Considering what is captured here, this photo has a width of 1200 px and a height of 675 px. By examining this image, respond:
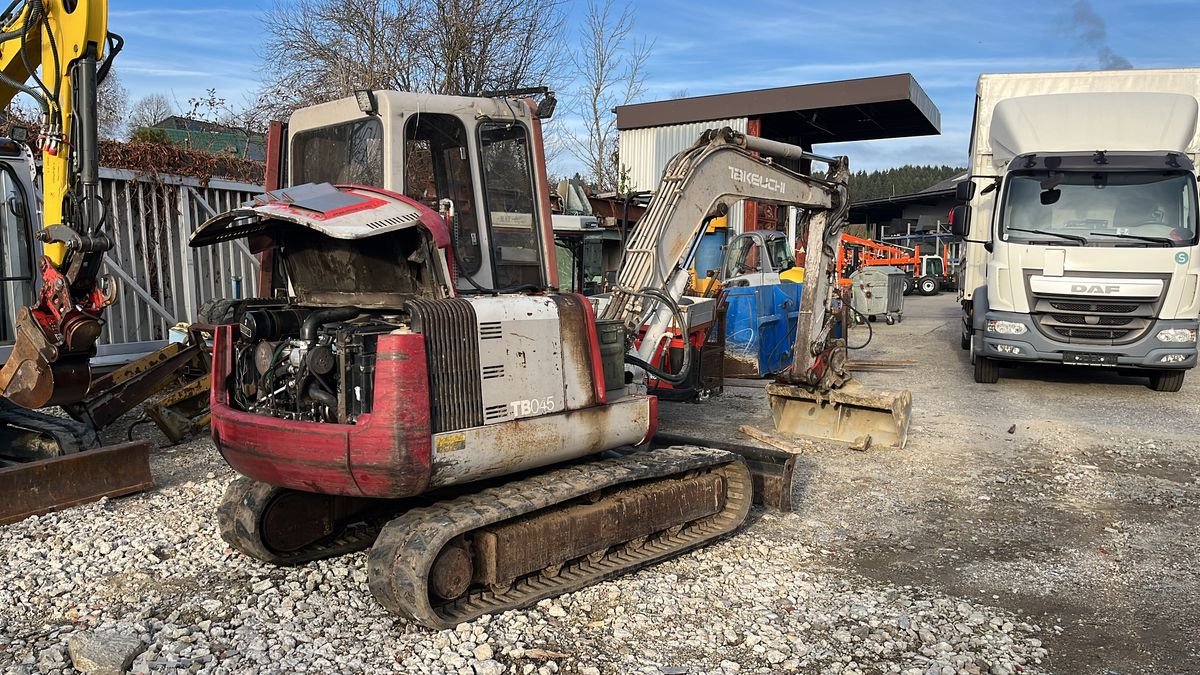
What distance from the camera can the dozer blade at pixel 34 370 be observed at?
611 centimetres

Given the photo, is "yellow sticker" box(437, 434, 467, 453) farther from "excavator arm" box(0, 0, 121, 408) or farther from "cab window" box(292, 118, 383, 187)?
"excavator arm" box(0, 0, 121, 408)

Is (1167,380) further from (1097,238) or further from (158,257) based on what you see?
(158,257)

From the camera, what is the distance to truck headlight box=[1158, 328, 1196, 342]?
31.6 ft

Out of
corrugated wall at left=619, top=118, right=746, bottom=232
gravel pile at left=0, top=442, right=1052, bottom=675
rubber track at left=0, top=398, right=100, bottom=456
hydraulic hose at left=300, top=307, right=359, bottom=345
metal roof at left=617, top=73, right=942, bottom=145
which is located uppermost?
metal roof at left=617, top=73, right=942, bottom=145

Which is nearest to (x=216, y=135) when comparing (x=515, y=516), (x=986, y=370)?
(x=986, y=370)

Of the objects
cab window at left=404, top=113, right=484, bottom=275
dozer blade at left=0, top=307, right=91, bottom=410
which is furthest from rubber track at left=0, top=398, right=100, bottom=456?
cab window at left=404, top=113, right=484, bottom=275

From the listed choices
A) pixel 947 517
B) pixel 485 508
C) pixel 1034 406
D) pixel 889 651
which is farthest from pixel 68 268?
pixel 1034 406

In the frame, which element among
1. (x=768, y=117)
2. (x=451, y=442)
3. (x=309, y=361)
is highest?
(x=768, y=117)

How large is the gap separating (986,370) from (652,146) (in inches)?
522

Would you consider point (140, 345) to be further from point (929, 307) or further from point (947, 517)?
point (929, 307)

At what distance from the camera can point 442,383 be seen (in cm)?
394

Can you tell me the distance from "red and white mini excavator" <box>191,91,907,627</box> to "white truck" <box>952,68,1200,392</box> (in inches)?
242

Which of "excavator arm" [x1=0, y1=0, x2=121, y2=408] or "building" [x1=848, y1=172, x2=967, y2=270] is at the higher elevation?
"building" [x1=848, y1=172, x2=967, y2=270]

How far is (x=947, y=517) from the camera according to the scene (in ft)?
19.0
